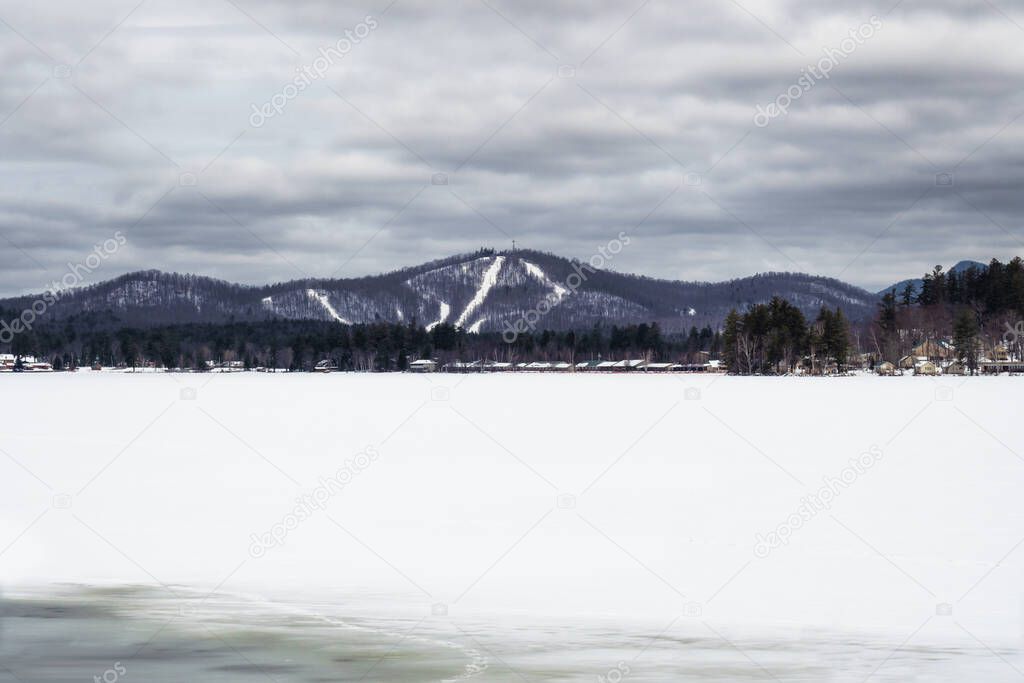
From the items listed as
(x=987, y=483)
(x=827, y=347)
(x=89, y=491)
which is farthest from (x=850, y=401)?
(x=827, y=347)

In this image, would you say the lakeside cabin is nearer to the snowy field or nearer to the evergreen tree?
the evergreen tree

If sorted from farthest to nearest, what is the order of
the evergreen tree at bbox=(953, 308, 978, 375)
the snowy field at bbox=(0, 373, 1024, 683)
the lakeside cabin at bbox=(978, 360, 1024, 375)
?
the lakeside cabin at bbox=(978, 360, 1024, 375)
the evergreen tree at bbox=(953, 308, 978, 375)
the snowy field at bbox=(0, 373, 1024, 683)

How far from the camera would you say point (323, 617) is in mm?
11133

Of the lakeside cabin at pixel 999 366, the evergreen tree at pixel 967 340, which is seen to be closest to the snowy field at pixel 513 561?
the evergreen tree at pixel 967 340

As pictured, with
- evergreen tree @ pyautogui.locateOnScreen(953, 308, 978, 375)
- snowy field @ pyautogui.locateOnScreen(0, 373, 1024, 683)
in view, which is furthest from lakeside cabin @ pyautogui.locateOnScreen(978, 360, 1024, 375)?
snowy field @ pyautogui.locateOnScreen(0, 373, 1024, 683)

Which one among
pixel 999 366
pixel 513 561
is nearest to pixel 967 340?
pixel 999 366

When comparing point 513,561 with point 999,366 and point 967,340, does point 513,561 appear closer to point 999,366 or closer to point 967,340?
point 967,340

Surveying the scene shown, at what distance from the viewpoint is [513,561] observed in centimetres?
1387

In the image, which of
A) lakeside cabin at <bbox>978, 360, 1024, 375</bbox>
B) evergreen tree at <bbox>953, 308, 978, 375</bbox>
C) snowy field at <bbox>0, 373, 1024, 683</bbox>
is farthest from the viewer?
lakeside cabin at <bbox>978, 360, 1024, 375</bbox>

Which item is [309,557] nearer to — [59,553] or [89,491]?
[59,553]

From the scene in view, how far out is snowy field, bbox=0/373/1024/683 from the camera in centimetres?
965

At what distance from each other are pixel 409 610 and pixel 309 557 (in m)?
3.25

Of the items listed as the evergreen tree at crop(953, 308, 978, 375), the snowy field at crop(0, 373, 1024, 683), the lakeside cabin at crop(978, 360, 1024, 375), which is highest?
the evergreen tree at crop(953, 308, 978, 375)

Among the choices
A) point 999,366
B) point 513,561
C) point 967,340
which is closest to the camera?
point 513,561
